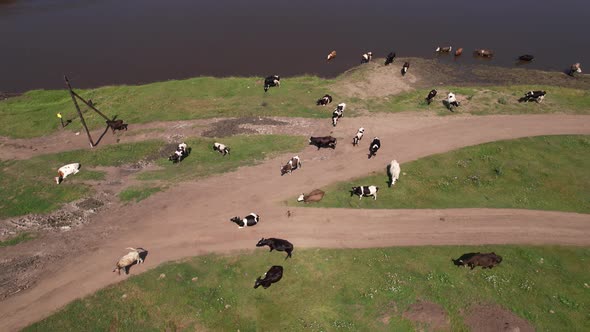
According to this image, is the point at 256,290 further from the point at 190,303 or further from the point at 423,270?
the point at 423,270

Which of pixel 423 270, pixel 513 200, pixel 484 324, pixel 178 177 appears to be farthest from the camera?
pixel 178 177

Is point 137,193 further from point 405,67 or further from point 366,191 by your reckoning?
point 405,67

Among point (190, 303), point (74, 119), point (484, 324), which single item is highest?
point (74, 119)

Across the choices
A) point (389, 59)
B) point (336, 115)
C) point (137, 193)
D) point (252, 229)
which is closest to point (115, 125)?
point (137, 193)

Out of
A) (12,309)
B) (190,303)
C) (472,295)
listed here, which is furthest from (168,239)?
(472,295)

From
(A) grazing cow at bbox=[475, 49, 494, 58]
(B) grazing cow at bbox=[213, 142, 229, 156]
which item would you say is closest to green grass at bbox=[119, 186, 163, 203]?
(B) grazing cow at bbox=[213, 142, 229, 156]

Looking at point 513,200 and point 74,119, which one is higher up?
point 74,119
